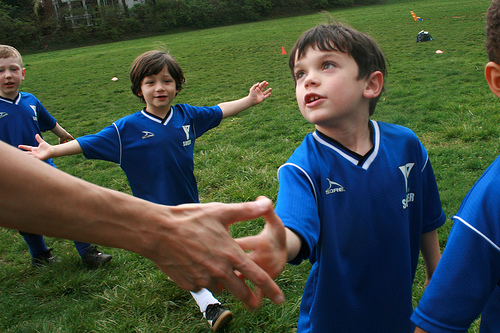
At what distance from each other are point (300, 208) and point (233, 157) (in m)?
4.51

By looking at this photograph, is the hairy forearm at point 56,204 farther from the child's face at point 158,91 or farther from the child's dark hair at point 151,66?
the child's dark hair at point 151,66

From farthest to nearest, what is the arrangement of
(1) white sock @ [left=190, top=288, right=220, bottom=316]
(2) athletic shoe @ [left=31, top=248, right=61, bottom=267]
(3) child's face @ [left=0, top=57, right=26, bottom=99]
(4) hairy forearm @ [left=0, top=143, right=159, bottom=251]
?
(3) child's face @ [left=0, top=57, right=26, bottom=99] → (2) athletic shoe @ [left=31, top=248, right=61, bottom=267] → (1) white sock @ [left=190, top=288, right=220, bottom=316] → (4) hairy forearm @ [left=0, top=143, right=159, bottom=251]

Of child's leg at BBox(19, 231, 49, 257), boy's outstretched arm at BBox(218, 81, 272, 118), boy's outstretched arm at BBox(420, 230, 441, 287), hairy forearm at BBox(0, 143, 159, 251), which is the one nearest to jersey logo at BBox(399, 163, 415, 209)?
boy's outstretched arm at BBox(420, 230, 441, 287)

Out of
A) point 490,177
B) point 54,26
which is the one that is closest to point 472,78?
point 490,177

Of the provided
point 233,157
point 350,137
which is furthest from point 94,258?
point 350,137

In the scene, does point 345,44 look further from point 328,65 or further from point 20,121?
point 20,121

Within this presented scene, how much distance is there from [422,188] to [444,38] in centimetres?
1449

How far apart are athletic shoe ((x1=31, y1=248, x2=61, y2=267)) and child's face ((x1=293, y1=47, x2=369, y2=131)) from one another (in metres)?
3.25

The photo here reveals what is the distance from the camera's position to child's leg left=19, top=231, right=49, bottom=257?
3.82 m

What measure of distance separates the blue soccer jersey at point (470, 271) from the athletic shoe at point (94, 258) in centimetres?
317

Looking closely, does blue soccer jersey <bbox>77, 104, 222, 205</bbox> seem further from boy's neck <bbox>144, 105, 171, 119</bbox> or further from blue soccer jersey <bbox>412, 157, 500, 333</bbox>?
blue soccer jersey <bbox>412, 157, 500, 333</bbox>

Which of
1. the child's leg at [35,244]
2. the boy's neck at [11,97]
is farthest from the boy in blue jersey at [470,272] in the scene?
the boy's neck at [11,97]

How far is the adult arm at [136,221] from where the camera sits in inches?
45.0

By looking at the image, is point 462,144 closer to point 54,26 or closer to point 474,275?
point 474,275
